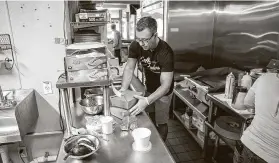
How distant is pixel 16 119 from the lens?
200cm

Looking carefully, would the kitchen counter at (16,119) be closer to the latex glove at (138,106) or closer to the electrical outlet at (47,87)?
the electrical outlet at (47,87)

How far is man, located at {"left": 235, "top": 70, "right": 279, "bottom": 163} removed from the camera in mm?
1724

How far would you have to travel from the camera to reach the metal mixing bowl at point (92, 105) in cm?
208

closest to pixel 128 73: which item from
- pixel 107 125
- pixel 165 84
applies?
pixel 165 84

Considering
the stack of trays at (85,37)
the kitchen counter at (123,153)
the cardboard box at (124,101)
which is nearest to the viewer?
the kitchen counter at (123,153)

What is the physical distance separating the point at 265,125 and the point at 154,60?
52.3 inches

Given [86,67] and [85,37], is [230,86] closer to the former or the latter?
[86,67]

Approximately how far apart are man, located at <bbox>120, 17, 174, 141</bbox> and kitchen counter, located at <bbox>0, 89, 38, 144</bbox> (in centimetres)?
101

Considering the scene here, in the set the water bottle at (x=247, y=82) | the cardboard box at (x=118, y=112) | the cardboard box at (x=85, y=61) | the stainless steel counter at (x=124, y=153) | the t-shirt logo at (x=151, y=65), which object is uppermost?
the cardboard box at (x=85, y=61)

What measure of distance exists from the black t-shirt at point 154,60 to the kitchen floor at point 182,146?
47.4 inches

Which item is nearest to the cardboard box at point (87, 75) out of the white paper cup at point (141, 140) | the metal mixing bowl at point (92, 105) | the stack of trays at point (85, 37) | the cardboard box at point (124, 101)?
the cardboard box at point (124, 101)

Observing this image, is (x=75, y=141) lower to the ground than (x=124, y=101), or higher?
lower

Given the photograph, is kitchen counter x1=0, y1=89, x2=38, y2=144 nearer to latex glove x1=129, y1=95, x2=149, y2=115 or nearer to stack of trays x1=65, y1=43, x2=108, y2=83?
stack of trays x1=65, y1=43, x2=108, y2=83

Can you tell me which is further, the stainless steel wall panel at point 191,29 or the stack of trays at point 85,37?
the stainless steel wall panel at point 191,29
